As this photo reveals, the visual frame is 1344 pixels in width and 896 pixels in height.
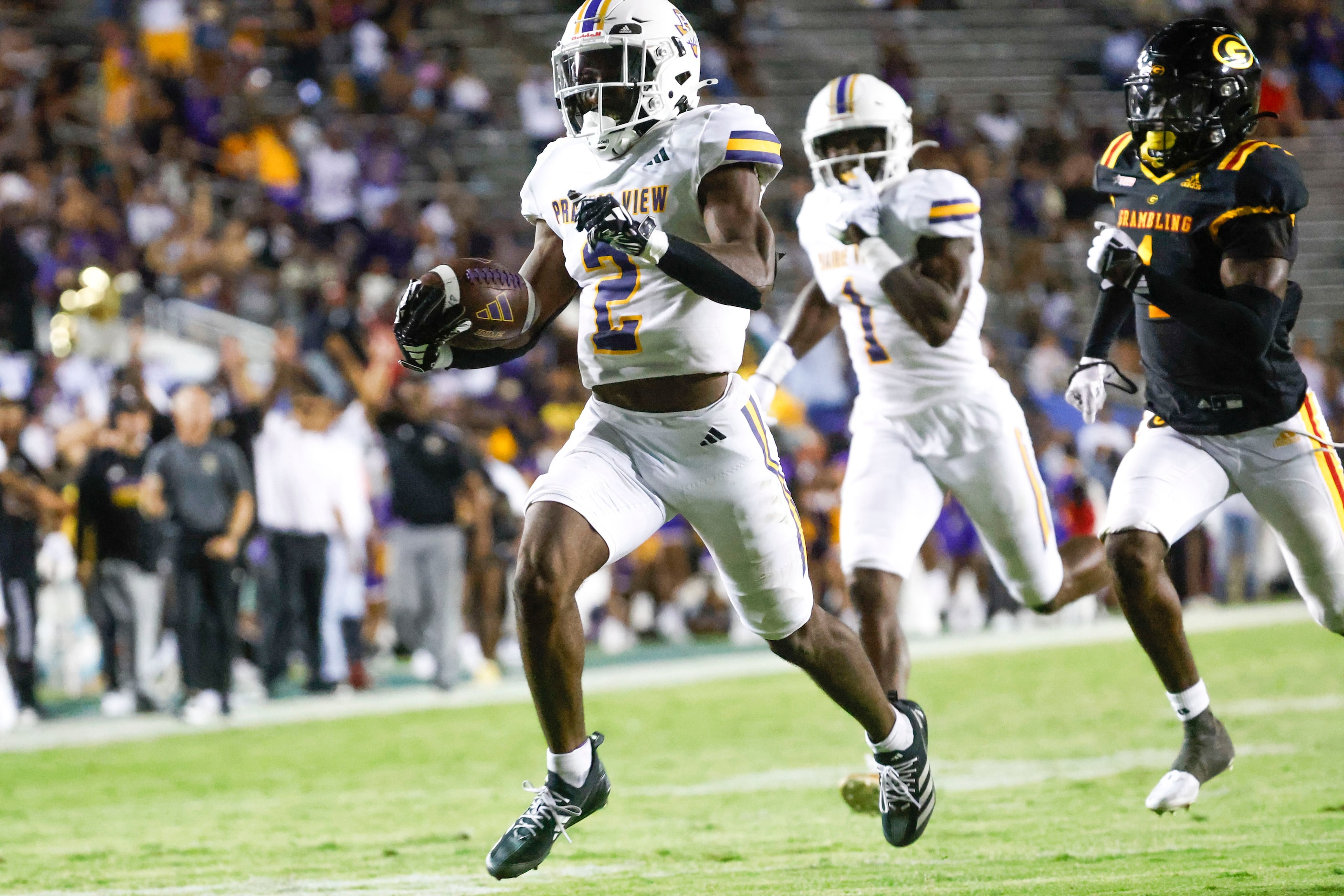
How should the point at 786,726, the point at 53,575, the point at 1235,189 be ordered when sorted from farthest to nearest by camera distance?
1. the point at 53,575
2. the point at 786,726
3. the point at 1235,189

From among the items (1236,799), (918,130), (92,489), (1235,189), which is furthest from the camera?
(918,130)

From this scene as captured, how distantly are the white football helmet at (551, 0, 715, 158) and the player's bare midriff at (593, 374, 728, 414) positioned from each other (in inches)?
26.3

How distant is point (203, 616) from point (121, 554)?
2.56 ft

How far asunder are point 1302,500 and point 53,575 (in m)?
9.17

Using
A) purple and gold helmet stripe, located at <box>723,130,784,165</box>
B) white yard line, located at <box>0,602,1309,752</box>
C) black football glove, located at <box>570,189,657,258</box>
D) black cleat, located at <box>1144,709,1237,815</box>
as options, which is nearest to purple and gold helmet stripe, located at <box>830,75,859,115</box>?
purple and gold helmet stripe, located at <box>723,130,784,165</box>

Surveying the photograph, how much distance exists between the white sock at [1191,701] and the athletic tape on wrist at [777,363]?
75.5 inches

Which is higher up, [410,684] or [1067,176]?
[1067,176]

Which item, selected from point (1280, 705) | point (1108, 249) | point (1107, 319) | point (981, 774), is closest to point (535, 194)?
point (1108, 249)

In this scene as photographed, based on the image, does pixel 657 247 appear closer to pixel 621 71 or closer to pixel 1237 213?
pixel 621 71

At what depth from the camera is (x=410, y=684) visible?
1216cm

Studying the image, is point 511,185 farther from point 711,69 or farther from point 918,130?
point 918,130

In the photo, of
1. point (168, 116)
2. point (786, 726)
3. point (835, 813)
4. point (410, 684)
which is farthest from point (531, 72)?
point (835, 813)

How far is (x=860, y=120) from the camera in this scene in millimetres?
6234

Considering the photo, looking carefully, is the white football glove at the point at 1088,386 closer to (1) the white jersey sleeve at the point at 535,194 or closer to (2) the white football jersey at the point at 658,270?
(2) the white football jersey at the point at 658,270
